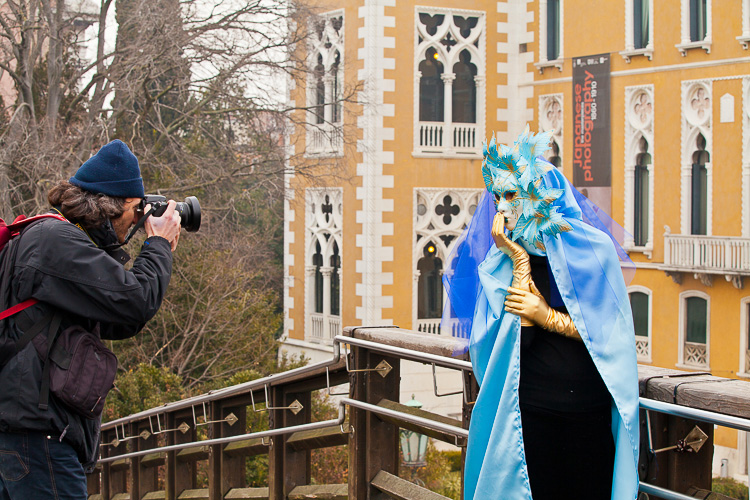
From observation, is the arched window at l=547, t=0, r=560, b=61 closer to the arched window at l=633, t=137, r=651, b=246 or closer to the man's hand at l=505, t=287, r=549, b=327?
the arched window at l=633, t=137, r=651, b=246

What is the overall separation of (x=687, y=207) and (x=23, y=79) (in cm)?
1112

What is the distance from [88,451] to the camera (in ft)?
10.4

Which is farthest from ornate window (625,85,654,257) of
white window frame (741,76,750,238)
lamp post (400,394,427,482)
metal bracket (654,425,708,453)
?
metal bracket (654,425,708,453)

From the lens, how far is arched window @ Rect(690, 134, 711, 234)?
54.3 feet

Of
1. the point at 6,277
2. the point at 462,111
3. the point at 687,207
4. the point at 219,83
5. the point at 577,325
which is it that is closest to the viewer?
the point at 577,325

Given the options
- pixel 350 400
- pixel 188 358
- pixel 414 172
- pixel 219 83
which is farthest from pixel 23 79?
pixel 350 400

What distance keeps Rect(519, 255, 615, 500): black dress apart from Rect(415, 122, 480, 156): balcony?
14.9 m

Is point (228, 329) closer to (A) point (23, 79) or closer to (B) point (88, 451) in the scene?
(A) point (23, 79)

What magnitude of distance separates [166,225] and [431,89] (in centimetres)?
1471

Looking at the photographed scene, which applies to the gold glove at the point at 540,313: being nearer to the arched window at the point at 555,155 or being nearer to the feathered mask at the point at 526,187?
the feathered mask at the point at 526,187

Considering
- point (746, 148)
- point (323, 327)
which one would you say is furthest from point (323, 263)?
point (746, 148)

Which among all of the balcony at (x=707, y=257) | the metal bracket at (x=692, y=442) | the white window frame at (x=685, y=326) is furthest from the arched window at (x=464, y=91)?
the metal bracket at (x=692, y=442)

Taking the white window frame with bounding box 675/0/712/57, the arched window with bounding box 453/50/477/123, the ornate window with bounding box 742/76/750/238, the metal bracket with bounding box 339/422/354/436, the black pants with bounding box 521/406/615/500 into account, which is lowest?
the metal bracket with bounding box 339/422/354/436

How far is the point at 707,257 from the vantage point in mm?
16109
